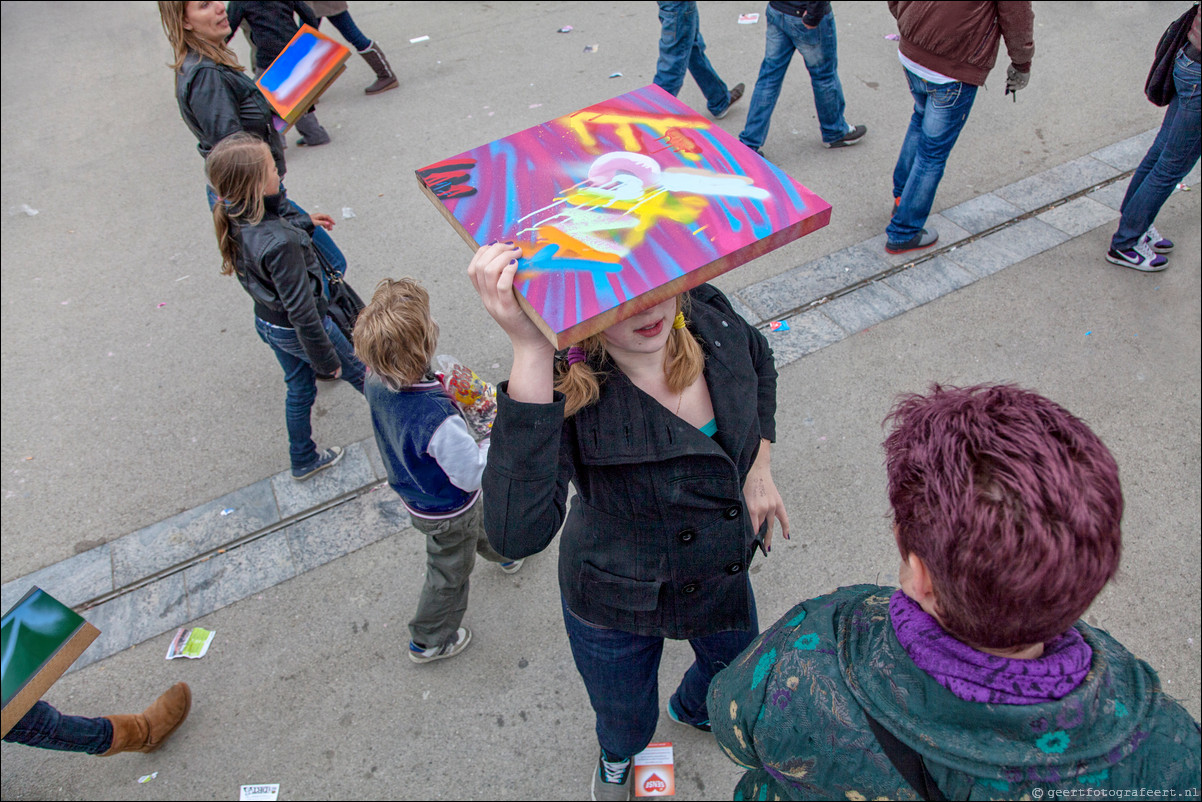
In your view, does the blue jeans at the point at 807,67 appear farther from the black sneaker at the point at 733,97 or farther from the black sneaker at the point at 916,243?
the black sneaker at the point at 916,243

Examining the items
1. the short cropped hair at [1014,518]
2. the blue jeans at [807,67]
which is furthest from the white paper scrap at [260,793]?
the blue jeans at [807,67]

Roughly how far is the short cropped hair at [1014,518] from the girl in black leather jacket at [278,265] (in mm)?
2665

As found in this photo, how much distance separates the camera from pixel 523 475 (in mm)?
1449

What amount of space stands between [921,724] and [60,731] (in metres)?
2.68

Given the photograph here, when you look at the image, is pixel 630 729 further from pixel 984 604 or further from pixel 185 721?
pixel 185 721

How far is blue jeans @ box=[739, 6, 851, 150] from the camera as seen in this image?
Answer: 463 centimetres

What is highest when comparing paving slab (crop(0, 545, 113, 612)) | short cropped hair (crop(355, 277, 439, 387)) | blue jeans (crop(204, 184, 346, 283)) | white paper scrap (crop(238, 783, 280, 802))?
short cropped hair (crop(355, 277, 439, 387))

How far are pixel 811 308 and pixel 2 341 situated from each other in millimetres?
5035

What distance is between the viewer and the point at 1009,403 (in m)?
1.08

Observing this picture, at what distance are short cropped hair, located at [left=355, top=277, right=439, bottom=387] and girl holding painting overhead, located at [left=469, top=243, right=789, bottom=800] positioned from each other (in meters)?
0.70

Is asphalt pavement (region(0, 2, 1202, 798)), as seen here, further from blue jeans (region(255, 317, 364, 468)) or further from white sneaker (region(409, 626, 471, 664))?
blue jeans (region(255, 317, 364, 468))

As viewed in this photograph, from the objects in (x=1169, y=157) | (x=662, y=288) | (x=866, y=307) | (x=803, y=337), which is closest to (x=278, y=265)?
(x=662, y=288)

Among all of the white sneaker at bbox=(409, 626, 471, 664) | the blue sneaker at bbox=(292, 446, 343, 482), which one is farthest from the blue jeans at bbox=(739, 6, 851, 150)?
the white sneaker at bbox=(409, 626, 471, 664)

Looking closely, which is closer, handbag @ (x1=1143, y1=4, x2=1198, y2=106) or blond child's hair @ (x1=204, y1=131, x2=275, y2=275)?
blond child's hair @ (x1=204, y1=131, x2=275, y2=275)
